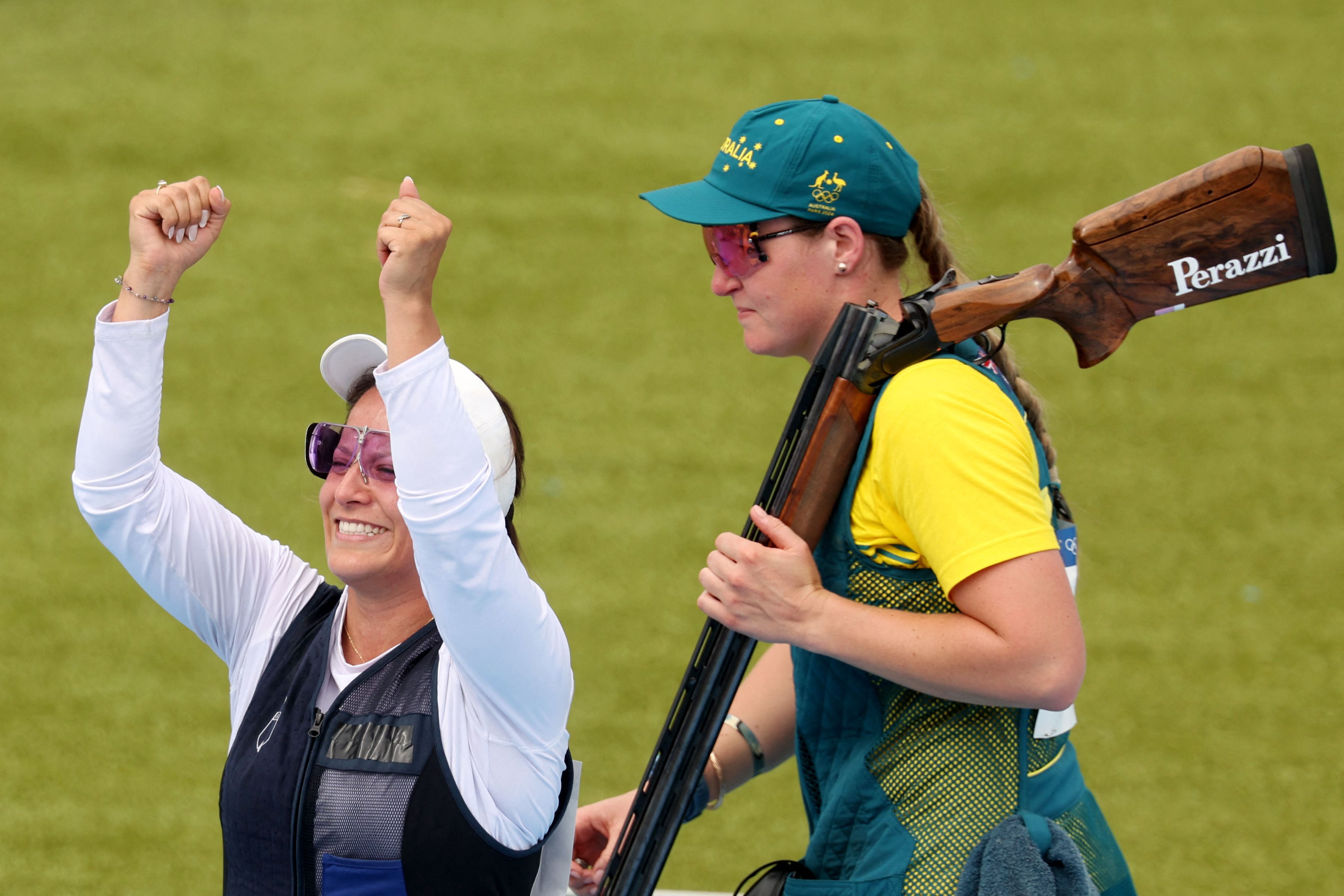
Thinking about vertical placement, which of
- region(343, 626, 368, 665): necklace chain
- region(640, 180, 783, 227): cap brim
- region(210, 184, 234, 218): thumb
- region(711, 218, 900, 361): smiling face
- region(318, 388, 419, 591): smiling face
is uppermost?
region(210, 184, 234, 218): thumb

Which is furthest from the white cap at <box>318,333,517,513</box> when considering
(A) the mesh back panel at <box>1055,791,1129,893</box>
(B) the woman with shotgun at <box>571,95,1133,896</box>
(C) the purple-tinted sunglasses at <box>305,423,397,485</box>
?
(A) the mesh back panel at <box>1055,791,1129,893</box>

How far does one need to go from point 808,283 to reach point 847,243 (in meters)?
0.08

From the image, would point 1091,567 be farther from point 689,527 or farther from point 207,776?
point 207,776

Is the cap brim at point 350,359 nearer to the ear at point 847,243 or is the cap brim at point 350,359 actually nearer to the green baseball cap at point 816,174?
the green baseball cap at point 816,174

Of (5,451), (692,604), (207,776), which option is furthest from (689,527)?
(5,451)

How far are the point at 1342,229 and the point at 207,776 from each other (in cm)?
524

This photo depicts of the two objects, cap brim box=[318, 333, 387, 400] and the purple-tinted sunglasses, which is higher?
cap brim box=[318, 333, 387, 400]

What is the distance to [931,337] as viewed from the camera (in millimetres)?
1955

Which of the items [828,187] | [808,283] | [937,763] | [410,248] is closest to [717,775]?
[937,763]

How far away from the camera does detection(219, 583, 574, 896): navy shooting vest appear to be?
191 centimetres

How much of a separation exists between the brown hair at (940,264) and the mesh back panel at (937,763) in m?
0.32

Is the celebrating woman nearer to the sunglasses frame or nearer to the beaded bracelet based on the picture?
the beaded bracelet

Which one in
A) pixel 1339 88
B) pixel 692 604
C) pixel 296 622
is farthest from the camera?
pixel 1339 88

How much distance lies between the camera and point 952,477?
183 cm
